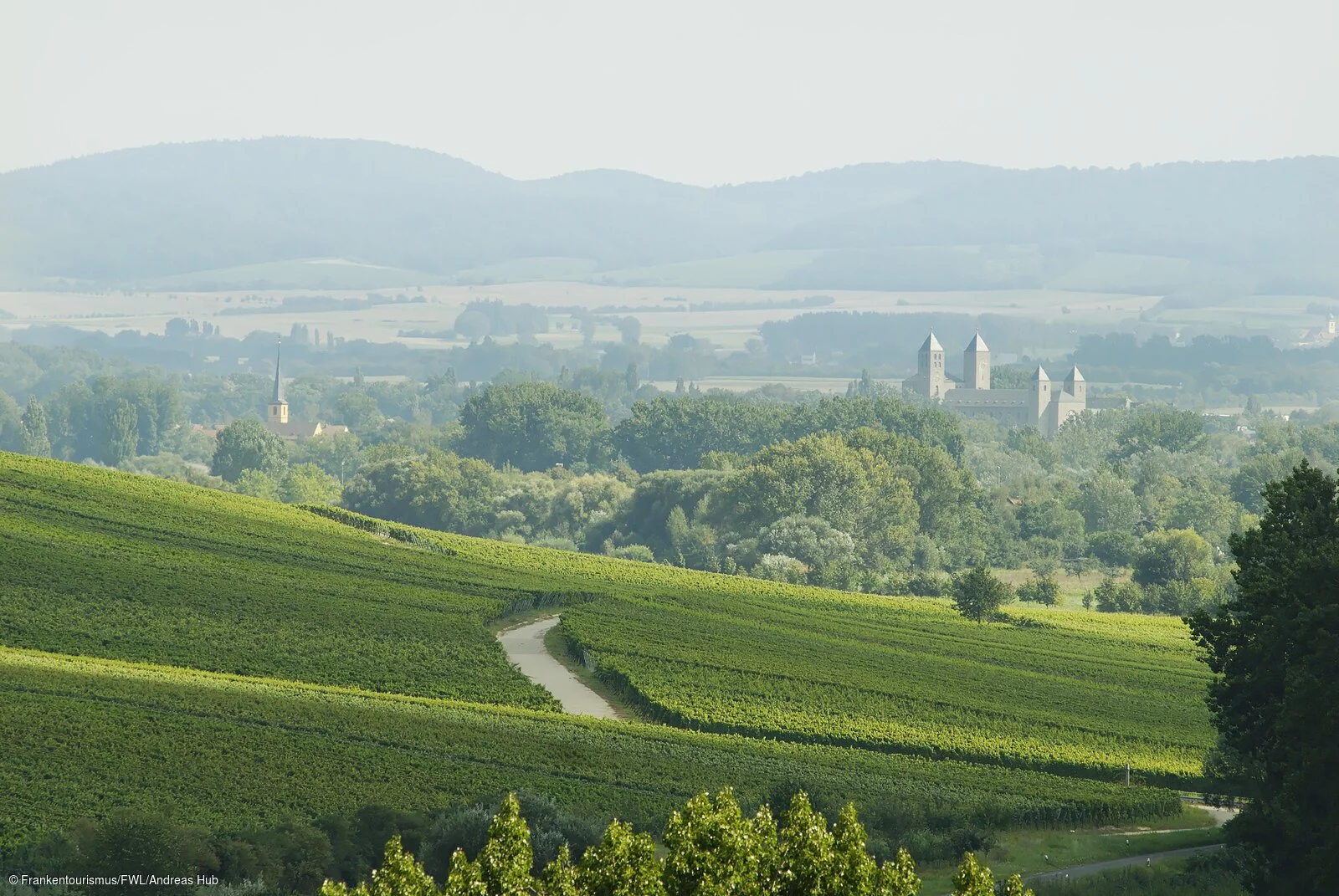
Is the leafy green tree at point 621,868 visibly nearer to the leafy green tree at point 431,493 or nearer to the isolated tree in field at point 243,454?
the leafy green tree at point 431,493

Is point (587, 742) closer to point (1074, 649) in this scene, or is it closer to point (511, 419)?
point (1074, 649)

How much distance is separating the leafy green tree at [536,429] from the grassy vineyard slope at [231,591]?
9149 centimetres

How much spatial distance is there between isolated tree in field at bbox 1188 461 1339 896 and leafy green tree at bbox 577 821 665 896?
1667 cm

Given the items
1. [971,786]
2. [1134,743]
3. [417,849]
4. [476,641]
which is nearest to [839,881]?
[417,849]

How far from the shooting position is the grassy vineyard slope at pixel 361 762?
1435 inches

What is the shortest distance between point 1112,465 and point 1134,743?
359ft

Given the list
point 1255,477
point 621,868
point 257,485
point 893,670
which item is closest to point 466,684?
point 893,670

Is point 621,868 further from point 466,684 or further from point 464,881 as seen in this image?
point 466,684

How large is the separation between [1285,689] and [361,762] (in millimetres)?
22215

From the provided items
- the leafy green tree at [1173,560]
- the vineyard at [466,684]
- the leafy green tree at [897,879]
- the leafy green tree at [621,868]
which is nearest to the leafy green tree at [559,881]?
the leafy green tree at [621,868]

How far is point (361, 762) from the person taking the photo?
40.2m

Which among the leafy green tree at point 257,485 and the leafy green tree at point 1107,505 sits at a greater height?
the leafy green tree at point 1107,505

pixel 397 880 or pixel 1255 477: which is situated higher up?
pixel 397 880

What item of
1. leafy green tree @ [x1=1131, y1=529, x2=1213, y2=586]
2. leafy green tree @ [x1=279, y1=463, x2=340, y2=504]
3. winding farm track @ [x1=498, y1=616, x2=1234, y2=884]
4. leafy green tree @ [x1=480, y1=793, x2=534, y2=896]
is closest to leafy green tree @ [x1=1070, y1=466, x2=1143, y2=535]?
leafy green tree @ [x1=1131, y1=529, x2=1213, y2=586]
